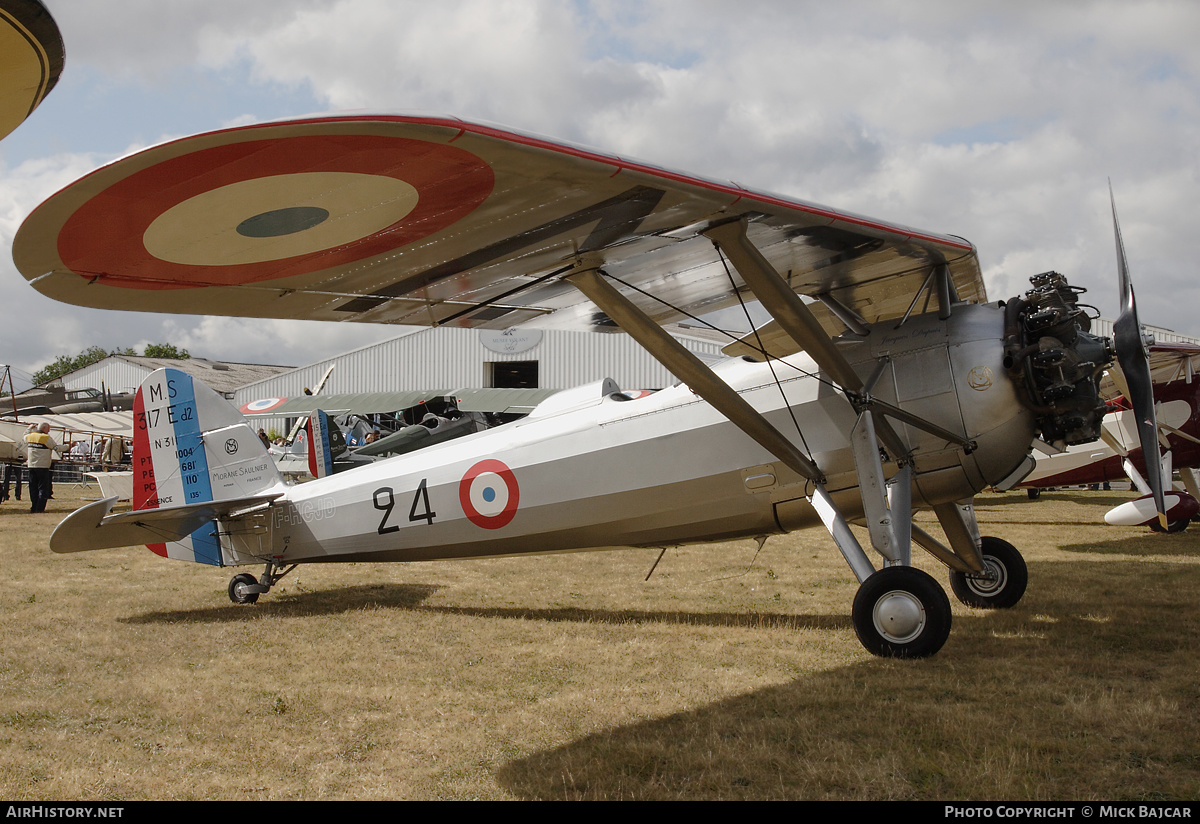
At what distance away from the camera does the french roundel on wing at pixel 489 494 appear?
257 inches

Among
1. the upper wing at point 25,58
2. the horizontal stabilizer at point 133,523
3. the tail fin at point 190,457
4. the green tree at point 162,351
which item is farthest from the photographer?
the green tree at point 162,351

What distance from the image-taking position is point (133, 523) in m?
7.16

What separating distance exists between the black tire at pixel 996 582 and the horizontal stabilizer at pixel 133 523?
6.10 metres

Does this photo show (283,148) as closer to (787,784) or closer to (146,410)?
(787,784)

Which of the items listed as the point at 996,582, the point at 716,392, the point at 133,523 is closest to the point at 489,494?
the point at 716,392

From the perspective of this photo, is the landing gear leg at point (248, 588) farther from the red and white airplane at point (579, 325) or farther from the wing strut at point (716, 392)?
the wing strut at point (716, 392)

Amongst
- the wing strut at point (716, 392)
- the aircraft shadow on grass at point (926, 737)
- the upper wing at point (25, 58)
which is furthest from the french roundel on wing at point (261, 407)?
the upper wing at point (25, 58)

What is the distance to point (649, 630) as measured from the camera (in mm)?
6109

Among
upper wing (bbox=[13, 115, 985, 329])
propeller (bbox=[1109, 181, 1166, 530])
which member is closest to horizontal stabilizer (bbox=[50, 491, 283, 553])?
upper wing (bbox=[13, 115, 985, 329])

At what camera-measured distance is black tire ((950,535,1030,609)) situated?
6.45m

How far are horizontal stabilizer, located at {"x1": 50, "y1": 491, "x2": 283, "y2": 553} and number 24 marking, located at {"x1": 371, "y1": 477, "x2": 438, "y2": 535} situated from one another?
1.21 metres

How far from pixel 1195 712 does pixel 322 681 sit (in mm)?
4554

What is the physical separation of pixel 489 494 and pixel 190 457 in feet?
10.7
